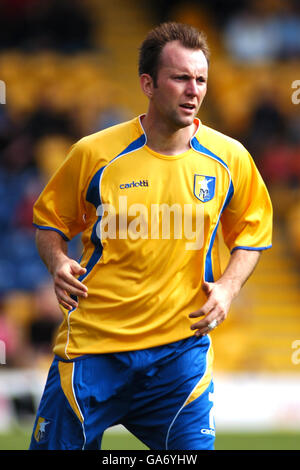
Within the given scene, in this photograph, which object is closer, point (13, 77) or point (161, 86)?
point (161, 86)

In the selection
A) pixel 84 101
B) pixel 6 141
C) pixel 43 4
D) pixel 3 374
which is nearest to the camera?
pixel 3 374

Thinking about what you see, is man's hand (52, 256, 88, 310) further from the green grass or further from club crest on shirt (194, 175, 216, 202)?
the green grass

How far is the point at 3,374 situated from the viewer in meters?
10.1

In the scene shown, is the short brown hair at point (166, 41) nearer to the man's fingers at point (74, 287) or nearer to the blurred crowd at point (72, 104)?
the man's fingers at point (74, 287)

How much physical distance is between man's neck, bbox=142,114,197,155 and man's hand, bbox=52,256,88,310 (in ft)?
2.11

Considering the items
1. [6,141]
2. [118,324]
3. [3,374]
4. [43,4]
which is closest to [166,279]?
[118,324]

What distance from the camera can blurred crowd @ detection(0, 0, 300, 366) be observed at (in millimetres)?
11984

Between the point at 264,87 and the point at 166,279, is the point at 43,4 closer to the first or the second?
the point at 264,87

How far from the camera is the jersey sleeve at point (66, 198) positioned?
4137 millimetres

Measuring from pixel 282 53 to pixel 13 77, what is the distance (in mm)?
4492

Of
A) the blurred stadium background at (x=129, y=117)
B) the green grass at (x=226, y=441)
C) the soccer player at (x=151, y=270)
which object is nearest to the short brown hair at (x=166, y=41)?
the soccer player at (x=151, y=270)

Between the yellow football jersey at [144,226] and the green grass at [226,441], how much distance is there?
3780 millimetres

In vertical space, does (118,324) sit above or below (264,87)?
below

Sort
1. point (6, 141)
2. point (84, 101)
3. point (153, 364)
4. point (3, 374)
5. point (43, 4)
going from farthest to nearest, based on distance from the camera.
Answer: point (43, 4) < point (84, 101) < point (6, 141) < point (3, 374) < point (153, 364)
